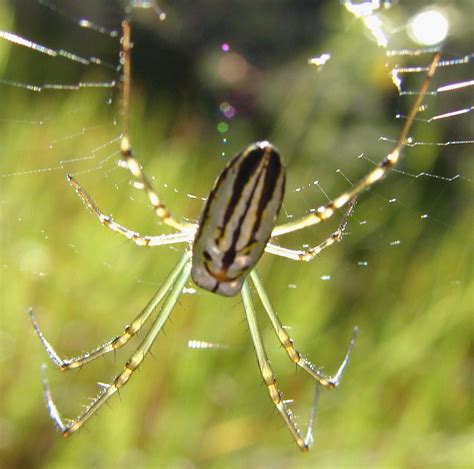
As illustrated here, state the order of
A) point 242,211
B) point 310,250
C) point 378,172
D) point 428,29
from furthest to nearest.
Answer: point 428,29
point 310,250
point 378,172
point 242,211

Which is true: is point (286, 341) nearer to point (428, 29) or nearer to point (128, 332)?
point (128, 332)

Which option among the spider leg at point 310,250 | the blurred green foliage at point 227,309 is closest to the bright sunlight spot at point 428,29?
the blurred green foliage at point 227,309

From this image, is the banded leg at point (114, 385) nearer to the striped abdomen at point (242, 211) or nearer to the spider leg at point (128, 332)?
the spider leg at point (128, 332)

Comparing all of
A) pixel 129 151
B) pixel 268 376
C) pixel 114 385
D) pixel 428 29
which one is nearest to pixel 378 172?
pixel 129 151

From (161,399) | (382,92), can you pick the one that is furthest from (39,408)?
(382,92)

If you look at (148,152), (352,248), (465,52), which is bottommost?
(352,248)

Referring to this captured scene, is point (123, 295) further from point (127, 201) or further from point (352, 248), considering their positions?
point (352, 248)
